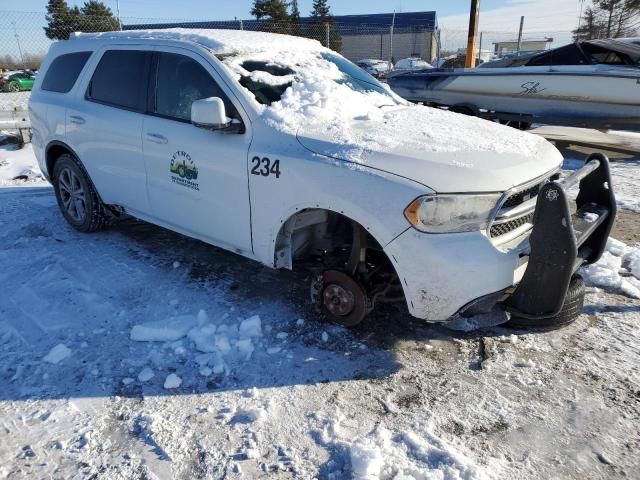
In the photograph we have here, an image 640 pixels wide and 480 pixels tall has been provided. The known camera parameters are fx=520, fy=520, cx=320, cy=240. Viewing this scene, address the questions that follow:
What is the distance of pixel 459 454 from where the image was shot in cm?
243

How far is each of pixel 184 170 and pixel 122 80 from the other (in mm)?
1254

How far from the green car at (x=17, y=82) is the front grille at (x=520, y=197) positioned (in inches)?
1125

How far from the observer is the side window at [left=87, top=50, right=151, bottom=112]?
167 inches

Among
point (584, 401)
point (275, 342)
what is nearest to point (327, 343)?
point (275, 342)

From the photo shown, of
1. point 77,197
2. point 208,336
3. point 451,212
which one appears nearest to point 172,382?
point 208,336

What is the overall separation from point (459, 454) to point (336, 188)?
1518 millimetres

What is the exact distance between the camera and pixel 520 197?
10.0 feet

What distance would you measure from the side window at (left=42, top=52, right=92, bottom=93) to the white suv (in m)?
0.02

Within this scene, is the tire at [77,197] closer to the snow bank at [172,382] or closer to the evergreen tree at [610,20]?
the snow bank at [172,382]

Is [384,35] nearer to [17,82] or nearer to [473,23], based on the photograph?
[17,82]

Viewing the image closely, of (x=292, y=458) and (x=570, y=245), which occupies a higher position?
(x=570, y=245)

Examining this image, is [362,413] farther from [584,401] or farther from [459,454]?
[584,401]

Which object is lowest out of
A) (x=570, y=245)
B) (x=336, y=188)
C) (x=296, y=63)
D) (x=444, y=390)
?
(x=444, y=390)

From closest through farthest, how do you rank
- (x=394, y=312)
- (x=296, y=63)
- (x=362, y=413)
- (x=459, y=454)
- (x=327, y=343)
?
(x=459, y=454), (x=362, y=413), (x=327, y=343), (x=394, y=312), (x=296, y=63)
